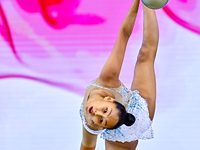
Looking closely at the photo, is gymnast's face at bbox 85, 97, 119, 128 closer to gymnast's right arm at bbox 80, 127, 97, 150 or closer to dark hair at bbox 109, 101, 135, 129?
dark hair at bbox 109, 101, 135, 129

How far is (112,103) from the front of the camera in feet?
3.05

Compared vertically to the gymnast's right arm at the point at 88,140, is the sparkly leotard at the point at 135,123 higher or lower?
higher

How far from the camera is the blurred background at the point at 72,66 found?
1.49 metres

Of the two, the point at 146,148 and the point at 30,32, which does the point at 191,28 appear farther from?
the point at 30,32

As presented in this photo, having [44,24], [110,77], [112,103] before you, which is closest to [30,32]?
[44,24]

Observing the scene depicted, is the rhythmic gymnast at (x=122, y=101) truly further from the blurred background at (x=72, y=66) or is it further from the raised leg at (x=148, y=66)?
the blurred background at (x=72, y=66)

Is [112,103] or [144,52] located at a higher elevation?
[144,52]

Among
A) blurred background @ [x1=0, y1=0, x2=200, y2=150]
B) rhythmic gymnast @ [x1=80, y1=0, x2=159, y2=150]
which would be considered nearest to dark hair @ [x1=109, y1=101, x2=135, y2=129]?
rhythmic gymnast @ [x1=80, y1=0, x2=159, y2=150]

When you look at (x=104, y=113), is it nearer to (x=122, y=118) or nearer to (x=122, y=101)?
(x=122, y=118)

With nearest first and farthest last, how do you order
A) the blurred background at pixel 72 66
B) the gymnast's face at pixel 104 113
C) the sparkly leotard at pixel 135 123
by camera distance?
1. the gymnast's face at pixel 104 113
2. the sparkly leotard at pixel 135 123
3. the blurred background at pixel 72 66

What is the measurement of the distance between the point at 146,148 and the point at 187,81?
1.40 feet

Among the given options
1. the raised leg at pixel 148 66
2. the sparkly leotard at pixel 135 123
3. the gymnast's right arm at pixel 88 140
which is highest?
the raised leg at pixel 148 66

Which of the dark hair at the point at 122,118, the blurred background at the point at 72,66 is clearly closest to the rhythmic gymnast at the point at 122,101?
the dark hair at the point at 122,118

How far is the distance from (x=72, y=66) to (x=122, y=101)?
551mm
